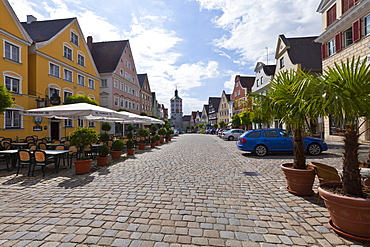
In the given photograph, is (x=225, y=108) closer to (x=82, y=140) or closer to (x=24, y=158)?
(x=82, y=140)

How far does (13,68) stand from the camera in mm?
14812

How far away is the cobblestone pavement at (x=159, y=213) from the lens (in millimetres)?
3006

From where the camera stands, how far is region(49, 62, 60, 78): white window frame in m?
19.3

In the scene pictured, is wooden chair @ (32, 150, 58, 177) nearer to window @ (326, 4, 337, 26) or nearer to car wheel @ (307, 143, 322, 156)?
car wheel @ (307, 143, 322, 156)

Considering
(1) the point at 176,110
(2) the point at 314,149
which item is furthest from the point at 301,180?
(1) the point at 176,110

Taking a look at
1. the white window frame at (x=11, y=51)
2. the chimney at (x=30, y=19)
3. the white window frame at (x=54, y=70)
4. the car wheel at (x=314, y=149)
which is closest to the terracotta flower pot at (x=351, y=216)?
the car wheel at (x=314, y=149)

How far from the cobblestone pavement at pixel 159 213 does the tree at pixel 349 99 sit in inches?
39.7

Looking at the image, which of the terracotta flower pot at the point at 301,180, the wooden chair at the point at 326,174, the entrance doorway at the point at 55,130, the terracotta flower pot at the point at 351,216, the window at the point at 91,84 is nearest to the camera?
the terracotta flower pot at the point at 351,216

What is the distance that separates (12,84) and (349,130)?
65.6 feet

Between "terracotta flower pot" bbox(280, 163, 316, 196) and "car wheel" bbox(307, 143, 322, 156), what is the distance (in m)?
7.37

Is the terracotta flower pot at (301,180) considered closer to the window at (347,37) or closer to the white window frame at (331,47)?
the window at (347,37)

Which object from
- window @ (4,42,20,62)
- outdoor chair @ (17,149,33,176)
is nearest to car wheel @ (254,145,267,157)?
outdoor chair @ (17,149,33,176)

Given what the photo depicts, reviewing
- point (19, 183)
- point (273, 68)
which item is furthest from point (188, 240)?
point (273, 68)

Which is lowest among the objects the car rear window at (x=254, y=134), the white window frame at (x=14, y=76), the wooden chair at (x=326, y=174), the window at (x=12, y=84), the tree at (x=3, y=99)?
the wooden chair at (x=326, y=174)
